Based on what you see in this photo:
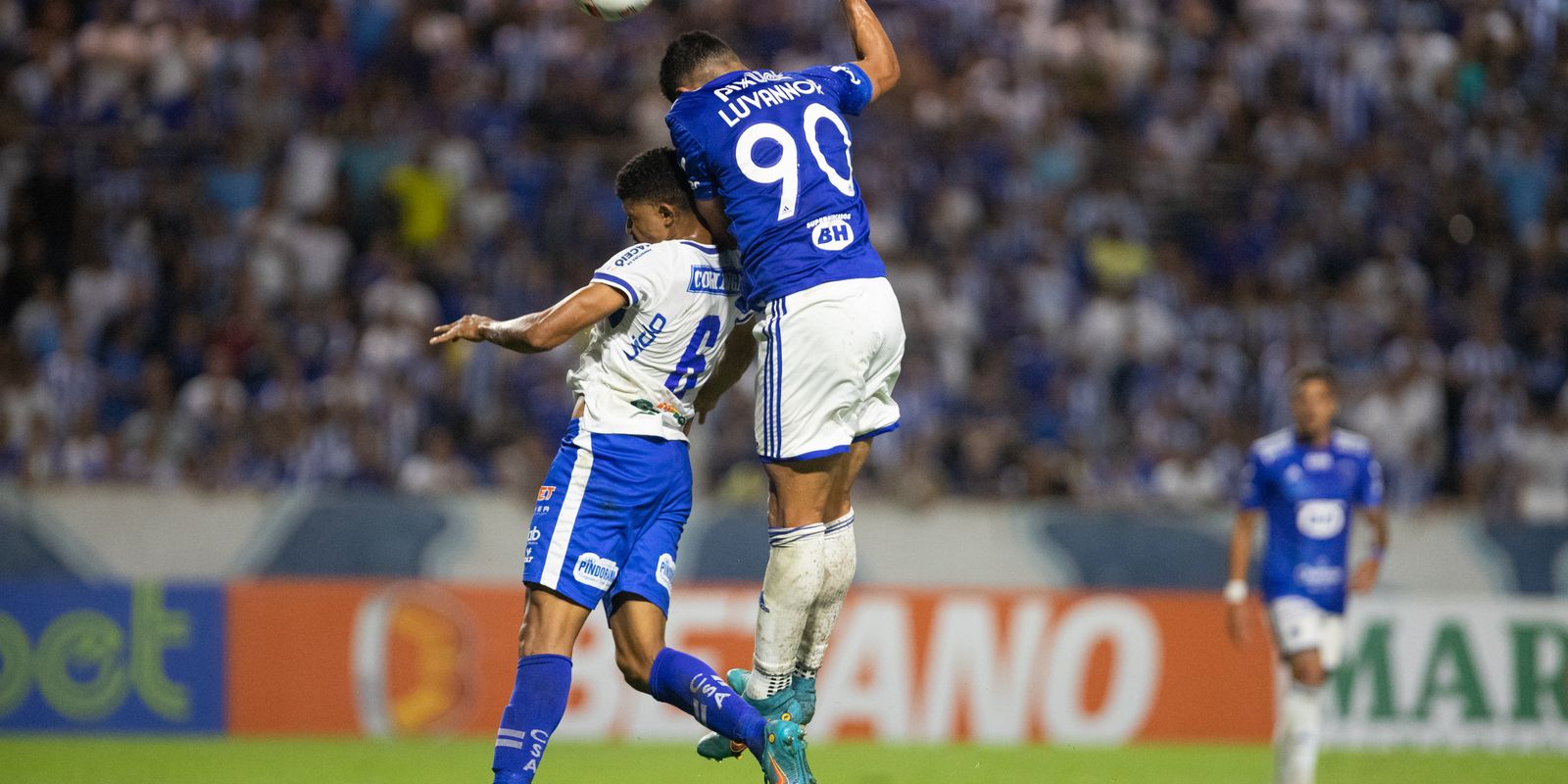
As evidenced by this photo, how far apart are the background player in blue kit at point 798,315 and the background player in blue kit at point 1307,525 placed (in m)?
3.95

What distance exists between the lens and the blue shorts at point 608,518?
6414 millimetres

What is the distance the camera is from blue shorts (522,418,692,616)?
→ 6414mm

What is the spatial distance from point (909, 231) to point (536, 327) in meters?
10.5

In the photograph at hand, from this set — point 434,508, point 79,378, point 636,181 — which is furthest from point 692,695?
point 79,378

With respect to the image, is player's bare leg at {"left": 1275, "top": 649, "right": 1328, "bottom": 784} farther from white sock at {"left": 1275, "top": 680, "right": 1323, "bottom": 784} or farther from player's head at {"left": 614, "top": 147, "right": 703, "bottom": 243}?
player's head at {"left": 614, "top": 147, "right": 703, "bottom": 243}

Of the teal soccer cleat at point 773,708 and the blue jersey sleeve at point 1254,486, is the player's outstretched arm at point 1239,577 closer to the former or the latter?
the blue jersey sleeve at point 1254,486

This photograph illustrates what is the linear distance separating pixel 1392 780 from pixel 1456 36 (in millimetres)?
10306

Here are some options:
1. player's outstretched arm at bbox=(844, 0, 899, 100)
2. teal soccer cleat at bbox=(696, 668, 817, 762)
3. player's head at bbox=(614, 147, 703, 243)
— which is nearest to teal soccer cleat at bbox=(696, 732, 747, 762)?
teal soccer cleat at bbox=(696, 668, 817, 762)

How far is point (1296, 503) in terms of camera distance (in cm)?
1005

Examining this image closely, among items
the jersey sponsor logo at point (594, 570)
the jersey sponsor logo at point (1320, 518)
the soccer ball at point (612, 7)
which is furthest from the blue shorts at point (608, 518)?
the jersey sponsor logo at point (1320, 518)

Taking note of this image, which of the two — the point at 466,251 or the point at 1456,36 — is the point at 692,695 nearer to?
the point at 466,251

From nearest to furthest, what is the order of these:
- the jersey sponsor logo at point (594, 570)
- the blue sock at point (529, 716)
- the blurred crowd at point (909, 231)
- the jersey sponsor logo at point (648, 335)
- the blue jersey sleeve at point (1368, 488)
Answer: the blue sock at point (529, 716), the jersey sponsor logo at point (594, 570), the jersey sponsor logo at point (648, 335), the blue jersey sleeve at point (1368, 488), the blurred crowd at point (909, 231)

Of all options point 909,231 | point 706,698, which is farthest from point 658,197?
point 909,231

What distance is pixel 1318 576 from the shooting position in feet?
32.2
